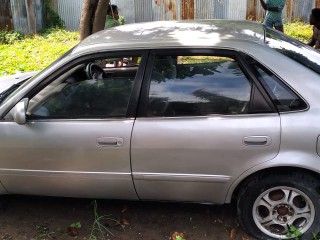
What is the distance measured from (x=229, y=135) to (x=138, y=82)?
785mm

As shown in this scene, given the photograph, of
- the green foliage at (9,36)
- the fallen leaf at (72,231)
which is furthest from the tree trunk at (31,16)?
the fallen leaf at (72,231)

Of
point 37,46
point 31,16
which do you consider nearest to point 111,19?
point 37,46

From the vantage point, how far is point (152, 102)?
3.01 metres

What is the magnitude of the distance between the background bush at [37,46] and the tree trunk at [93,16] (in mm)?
2748

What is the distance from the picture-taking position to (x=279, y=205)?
9.92 feet

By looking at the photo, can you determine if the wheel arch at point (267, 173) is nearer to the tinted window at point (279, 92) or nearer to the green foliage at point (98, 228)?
the tinted window at point (279, 92)

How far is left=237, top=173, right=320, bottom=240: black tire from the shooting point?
292 cm

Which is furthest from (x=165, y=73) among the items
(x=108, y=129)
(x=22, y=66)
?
(x=22, y=66)

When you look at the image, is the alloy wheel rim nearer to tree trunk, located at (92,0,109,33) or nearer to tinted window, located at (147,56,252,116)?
tinted window, located at (147,56,252,116)

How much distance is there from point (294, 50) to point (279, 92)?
0.57 meters

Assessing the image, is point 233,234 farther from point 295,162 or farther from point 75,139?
point 75,139

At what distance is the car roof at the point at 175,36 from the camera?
9.98 feet

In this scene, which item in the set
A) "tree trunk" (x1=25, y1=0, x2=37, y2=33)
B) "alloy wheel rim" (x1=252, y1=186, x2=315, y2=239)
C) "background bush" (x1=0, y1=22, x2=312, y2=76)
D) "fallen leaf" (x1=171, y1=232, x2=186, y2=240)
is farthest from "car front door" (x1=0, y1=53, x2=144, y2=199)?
"tree trunk" (x1=25, y1=0, x2=37, y2=33)

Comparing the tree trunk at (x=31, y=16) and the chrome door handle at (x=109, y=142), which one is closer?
the chrome door handle at (x=109, y=142)
